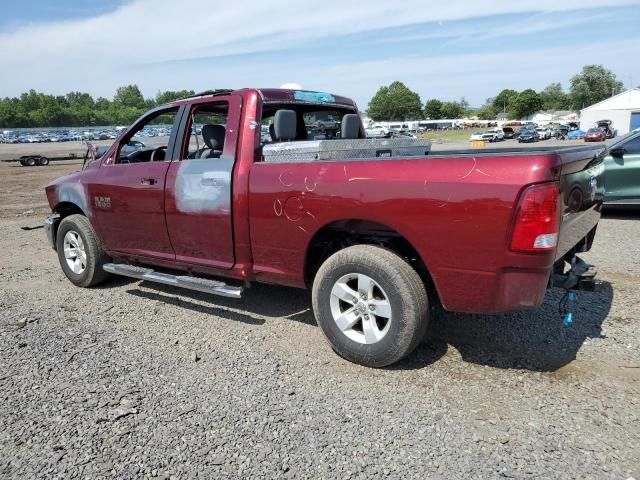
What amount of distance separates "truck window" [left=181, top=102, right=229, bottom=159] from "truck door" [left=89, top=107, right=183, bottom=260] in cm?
16

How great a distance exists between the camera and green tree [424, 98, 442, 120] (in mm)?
169625

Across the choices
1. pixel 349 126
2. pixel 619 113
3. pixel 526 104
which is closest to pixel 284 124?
pixel 349 126

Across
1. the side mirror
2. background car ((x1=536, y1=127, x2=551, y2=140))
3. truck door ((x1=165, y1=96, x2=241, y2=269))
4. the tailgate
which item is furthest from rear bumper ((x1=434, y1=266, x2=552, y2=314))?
background car ((x1=536, y1=127, x2=551, y2=140))

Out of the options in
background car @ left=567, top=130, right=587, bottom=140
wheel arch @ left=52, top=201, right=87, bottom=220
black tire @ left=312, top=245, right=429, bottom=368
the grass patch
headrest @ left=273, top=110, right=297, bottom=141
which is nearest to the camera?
black tire @ left=312, top=245, right=429, bottom=368

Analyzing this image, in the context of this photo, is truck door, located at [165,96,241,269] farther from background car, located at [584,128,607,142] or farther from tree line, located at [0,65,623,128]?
tree line, located at [0,65,623,128]

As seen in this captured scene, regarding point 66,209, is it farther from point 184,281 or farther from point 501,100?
point 501,100

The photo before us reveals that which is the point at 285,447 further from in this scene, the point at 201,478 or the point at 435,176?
the point at 435,176

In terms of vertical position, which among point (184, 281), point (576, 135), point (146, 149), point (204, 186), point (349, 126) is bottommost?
point (576, 135)

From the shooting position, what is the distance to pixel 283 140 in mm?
4590

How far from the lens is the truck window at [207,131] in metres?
4.71

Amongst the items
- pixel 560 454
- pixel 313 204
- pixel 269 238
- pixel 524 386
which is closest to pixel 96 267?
pixel 269 238

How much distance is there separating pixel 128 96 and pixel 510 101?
5234 inches

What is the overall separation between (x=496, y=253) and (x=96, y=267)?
A: 14.0ft

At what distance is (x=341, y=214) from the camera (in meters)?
3.61
